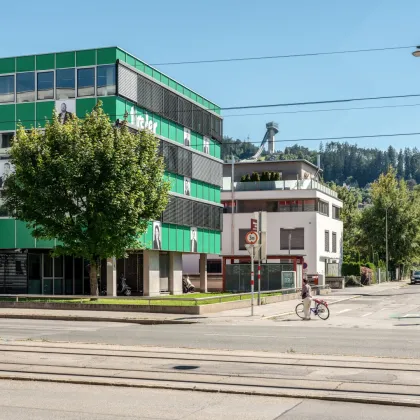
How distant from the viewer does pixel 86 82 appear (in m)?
46.8

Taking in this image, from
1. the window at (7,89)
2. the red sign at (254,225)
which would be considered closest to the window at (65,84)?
the window at (7,89)

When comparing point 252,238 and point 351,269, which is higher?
point 252,238

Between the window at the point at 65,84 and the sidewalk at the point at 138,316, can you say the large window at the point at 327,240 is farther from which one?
the sidewalk at the point at 138,316

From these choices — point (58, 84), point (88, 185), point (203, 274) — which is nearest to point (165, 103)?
point (58, 84)

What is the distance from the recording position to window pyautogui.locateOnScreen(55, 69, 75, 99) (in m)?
47.1

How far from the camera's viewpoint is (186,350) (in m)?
18.3

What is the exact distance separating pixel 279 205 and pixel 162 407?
6860 cm

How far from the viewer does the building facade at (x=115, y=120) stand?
4678 cm

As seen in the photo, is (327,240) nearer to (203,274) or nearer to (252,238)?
(203,274)

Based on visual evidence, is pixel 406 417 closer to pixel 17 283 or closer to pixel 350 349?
pixel 350 349

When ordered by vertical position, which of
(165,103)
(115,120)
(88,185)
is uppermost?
(165,103)

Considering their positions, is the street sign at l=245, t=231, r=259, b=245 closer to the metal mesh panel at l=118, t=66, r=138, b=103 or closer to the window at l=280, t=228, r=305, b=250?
the metal mesh panel at l=118, t=66, r=138, b=103

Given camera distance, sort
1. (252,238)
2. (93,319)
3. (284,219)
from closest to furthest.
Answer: (93,319)
(252,238)
(284,219)

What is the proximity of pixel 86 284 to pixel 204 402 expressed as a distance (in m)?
41.5
